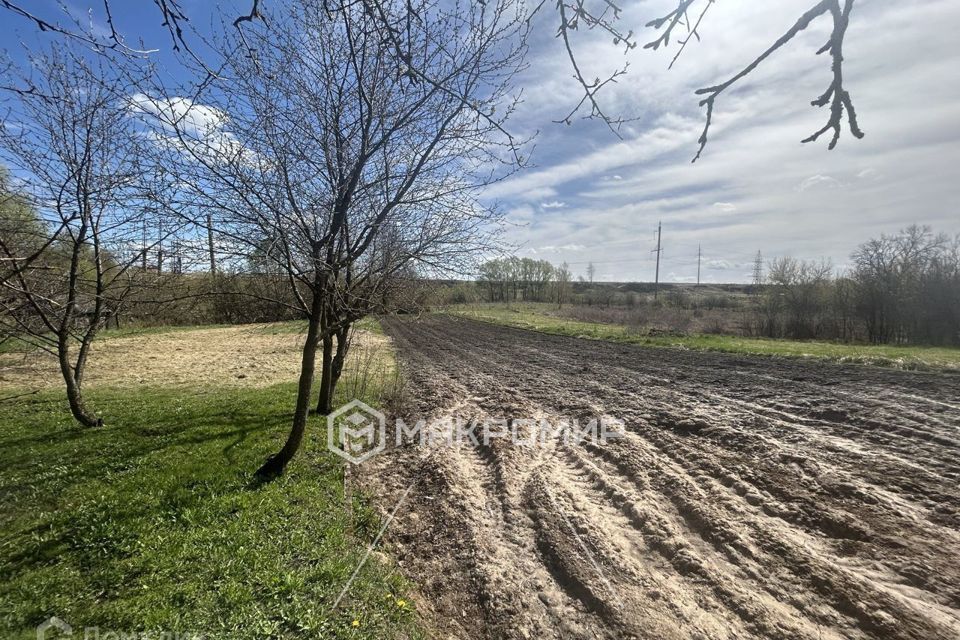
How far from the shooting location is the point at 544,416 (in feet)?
25.0

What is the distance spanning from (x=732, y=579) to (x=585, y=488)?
1.79 m

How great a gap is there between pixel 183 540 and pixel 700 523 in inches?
184

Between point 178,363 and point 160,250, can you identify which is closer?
point 160,250

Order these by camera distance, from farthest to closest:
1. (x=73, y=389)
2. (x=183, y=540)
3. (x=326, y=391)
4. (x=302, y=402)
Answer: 1. (x=326, y=391)
2. (x=73, y=389)
3. (x=302, y=402)
4. (x=183, y=540)

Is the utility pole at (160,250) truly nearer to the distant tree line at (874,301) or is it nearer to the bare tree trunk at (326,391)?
the bare tree trunk at (326,391)

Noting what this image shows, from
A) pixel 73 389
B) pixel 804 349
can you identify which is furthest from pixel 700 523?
pixel 804 349

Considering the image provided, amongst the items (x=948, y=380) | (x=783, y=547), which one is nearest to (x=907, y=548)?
(x=783, y=547)

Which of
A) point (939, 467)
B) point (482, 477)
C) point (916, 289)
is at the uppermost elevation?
point (916, 289)

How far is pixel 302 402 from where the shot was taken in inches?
197

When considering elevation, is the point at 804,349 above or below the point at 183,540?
above

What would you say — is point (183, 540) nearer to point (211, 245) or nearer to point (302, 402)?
point (302, 402)

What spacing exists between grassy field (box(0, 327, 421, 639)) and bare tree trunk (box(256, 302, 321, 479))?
0.20 metres

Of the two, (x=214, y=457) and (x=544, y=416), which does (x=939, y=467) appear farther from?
(x=214, y=457)

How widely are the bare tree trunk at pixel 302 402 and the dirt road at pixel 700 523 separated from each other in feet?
3.74
